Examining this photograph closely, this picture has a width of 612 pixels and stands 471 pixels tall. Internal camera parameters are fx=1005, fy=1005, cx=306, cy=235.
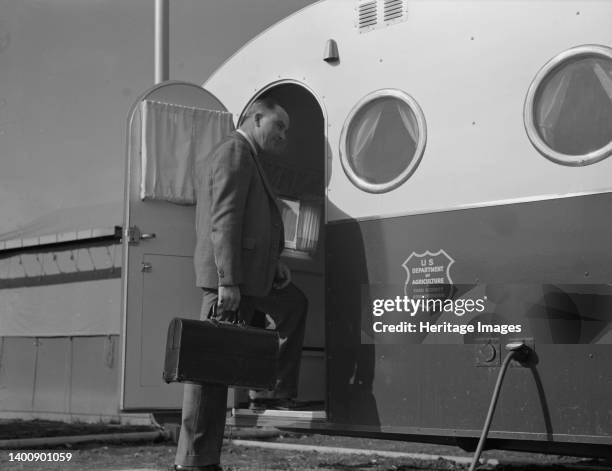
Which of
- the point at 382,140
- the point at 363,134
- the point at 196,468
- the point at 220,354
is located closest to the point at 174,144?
the point at 363,134

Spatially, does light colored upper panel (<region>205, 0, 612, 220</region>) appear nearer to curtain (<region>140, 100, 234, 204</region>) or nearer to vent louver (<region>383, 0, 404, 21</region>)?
vent louver (<region>383, 0, 404, 21</region>)

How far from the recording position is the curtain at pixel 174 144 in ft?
20.9

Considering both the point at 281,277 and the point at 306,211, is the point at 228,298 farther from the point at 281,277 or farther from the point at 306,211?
the point at 306,211

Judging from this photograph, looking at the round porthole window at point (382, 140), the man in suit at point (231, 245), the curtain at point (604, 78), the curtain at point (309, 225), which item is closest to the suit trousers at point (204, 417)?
the man in suit at point (231, 245)

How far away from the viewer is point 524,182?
508cm

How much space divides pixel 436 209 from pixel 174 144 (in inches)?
76.0

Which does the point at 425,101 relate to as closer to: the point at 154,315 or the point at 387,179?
the point at 387,179

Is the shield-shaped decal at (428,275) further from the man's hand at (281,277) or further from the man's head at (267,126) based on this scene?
the man's head at (267,126)

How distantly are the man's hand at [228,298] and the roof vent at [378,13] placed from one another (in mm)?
1772

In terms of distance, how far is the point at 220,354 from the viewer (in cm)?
521

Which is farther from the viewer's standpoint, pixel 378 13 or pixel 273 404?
pixel 273 404

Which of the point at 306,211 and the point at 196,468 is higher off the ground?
the point at 306,211

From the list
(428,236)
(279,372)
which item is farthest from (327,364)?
(428,236)

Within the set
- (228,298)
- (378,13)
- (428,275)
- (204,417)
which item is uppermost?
(378,13)
